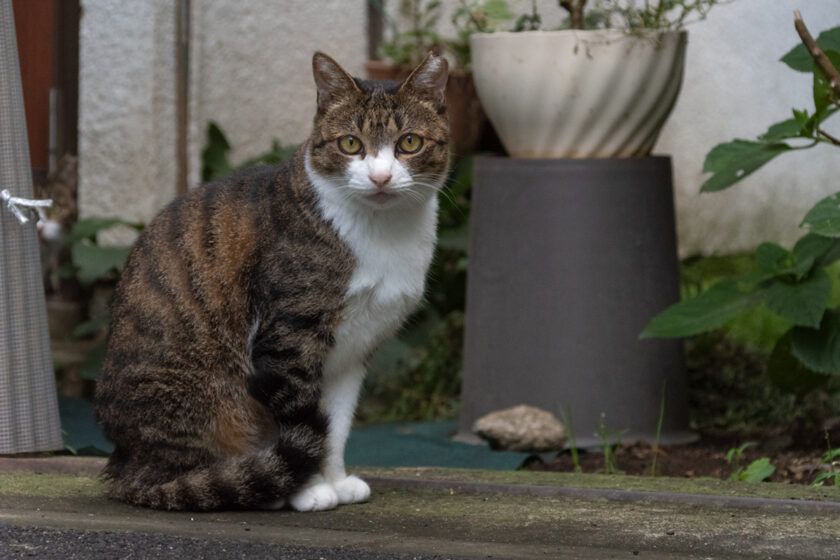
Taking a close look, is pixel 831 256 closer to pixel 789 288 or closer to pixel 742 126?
pixel 789 288

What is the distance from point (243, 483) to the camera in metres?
2.58

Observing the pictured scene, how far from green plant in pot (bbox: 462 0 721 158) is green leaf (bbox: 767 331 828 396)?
930 millimetres

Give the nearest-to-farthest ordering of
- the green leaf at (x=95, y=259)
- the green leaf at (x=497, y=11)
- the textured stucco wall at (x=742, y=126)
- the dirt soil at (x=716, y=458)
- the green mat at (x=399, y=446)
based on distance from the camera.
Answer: the dirt soil at (x=716, y=458) → the green mat at (x=399, y=446) → the green leaf at (x=497, y=11) → the green leaf at (x=95, y=259) → the textured stucco wall at (x=742, y=126)

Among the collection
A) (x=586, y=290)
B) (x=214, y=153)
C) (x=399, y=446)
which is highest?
(x=214, y=153)

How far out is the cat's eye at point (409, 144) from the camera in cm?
274

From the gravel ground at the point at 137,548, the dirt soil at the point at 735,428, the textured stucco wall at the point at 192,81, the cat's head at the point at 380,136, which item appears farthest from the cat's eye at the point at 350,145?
the textured stucco wall at the point at 192,81

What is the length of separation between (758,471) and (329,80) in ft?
5.63

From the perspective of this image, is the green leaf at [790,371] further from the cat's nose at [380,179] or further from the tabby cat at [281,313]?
the cat's nose at [380,179]

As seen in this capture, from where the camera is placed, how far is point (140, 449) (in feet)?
8.93

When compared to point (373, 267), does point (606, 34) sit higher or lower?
higher

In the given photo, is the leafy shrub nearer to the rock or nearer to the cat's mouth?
the rock

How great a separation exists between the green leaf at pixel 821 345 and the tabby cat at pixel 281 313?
131 cm

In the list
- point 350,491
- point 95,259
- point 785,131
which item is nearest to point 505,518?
point 350,491

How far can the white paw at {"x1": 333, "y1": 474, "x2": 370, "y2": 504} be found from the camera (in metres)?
2.74
